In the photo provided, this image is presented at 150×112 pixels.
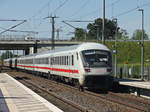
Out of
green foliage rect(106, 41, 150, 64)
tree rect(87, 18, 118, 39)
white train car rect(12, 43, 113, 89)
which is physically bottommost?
white train car rect(12, 43, 113, 89)

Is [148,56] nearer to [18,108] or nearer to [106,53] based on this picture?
[106,53]

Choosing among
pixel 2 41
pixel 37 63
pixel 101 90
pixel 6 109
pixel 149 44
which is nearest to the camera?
pixel 6 109

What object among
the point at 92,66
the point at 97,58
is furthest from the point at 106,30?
the point at 92,66

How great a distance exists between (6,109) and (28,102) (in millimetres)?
2680

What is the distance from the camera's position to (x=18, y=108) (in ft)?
47.7

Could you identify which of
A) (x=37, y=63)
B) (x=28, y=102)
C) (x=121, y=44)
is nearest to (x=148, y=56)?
(x=121, y=44)

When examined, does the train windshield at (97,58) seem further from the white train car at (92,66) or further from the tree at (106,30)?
the tree at (106,30)

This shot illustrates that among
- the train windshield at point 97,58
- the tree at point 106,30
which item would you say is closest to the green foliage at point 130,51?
the tree at point 106,30

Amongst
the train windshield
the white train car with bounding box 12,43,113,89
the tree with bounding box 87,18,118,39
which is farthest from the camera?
the tree with bounding box 87,18,118,39

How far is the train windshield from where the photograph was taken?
22.1 metres

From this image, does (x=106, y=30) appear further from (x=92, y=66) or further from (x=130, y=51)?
(x=92, y=66)

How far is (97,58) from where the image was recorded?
73.3 ft

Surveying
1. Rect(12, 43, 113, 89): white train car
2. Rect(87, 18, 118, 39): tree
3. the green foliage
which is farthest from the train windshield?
Rect(87, 18, 118, 39): tree

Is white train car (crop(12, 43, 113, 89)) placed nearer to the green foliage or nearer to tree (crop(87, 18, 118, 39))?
the green foliage
